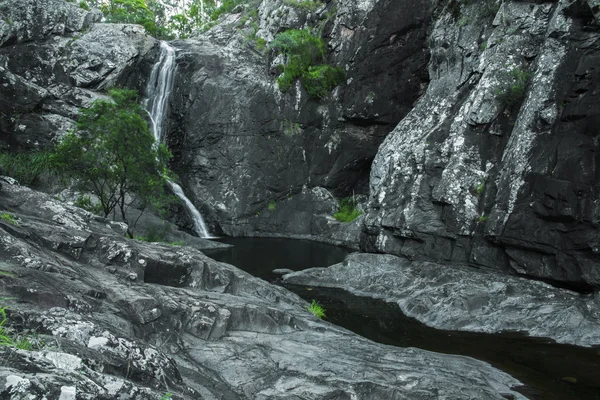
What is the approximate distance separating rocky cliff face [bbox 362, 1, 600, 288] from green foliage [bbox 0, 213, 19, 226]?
12583 millimetres

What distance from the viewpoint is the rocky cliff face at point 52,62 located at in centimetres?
2547

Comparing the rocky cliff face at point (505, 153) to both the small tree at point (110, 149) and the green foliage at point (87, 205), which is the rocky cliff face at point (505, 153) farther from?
the green foliage at point (87, 205)

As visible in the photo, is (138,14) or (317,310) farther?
(138,14)

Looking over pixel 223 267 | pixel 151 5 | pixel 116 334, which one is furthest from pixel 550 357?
pixel 151 5

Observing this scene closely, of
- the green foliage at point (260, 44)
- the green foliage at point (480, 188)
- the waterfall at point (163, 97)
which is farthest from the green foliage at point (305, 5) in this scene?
the green foliage at point (480, 188)

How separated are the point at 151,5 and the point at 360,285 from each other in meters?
38.0

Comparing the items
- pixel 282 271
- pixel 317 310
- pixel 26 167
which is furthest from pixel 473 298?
pixel 26 167

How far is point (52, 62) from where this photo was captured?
1123 inches

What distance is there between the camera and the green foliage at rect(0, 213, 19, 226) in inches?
324

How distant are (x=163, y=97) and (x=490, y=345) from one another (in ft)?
80.4

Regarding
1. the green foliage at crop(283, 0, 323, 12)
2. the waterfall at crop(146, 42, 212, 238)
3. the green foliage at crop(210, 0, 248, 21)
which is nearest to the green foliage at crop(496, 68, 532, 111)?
the waterfall at crop(146, 42, 212, 238)

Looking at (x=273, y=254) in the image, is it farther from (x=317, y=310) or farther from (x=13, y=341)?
(x=13, y=341)

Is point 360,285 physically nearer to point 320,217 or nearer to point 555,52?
point 555,52

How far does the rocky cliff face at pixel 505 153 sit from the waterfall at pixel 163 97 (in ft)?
37.5
